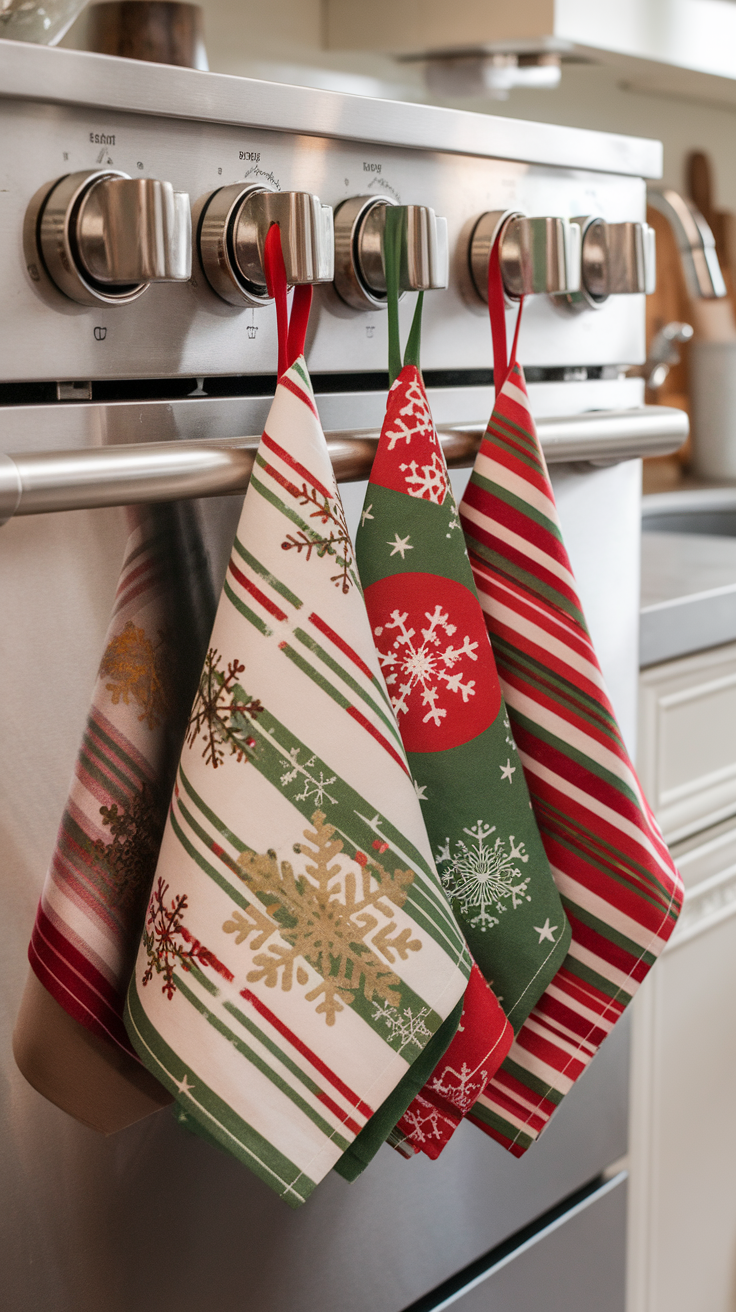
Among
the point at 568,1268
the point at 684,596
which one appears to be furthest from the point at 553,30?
the point at 568,1268

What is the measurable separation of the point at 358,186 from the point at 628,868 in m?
0.35

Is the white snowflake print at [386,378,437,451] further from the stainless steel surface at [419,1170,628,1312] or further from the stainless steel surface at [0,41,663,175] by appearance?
the stainless steel surface at [419,1170,628,1312]

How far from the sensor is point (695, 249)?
124cm

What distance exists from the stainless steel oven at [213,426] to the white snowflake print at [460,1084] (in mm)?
130

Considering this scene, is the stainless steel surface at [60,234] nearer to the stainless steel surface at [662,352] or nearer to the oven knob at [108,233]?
the oven knob at [108,233]

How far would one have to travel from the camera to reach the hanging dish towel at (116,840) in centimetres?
52

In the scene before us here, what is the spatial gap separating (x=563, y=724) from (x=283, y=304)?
23cm

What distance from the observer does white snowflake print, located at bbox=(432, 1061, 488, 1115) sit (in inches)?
21.6

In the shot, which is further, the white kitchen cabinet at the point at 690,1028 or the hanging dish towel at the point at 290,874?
the white kitchen cabinet at the point at 690,1028

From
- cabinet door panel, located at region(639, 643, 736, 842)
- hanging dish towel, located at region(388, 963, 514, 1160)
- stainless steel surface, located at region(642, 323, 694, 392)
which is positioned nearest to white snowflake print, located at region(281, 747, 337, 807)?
hanging dish towel, located at region(388, 963, 514, 1160)

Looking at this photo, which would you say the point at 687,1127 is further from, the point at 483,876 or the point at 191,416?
the point at 191,416

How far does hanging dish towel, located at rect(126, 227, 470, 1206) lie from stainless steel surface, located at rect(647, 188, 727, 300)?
0.81 meters

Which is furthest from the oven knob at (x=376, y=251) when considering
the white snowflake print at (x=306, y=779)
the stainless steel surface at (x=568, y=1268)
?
the stainless steel surface at (x=568, y=1268)

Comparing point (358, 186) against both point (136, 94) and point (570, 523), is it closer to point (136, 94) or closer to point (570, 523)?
point (136, 94)
